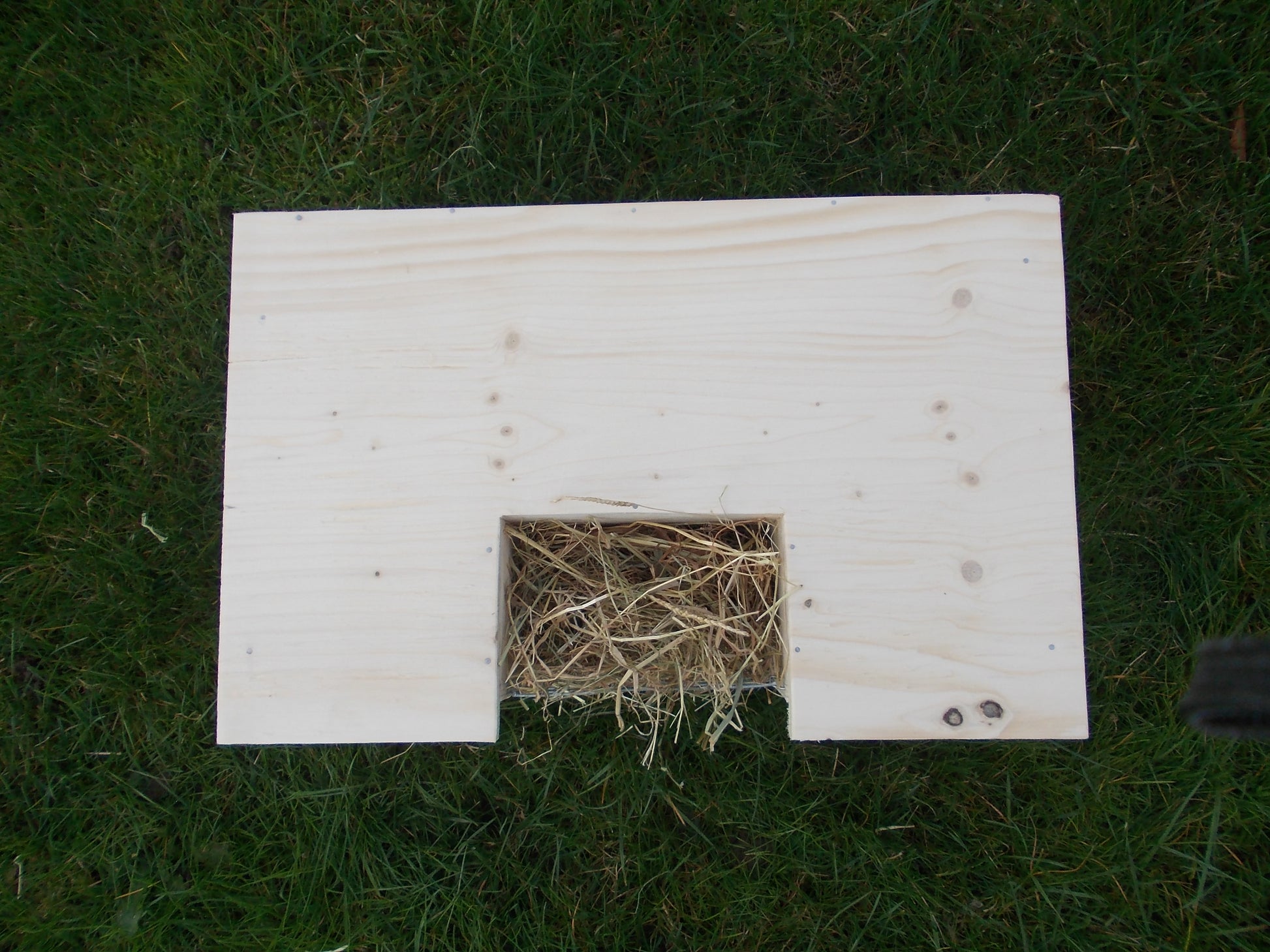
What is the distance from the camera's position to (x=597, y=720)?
2.14 meters

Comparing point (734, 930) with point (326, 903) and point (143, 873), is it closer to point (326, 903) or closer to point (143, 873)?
point (326, 903)

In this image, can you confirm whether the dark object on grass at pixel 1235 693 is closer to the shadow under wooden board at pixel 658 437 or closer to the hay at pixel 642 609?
the shadow under wooden board at pixel 658 437

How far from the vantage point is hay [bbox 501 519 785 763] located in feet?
5.29

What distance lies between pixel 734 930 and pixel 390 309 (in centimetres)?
182

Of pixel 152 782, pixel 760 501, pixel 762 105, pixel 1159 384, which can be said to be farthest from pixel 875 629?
pixel 152 782

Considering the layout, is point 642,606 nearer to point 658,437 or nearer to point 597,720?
point 658,437

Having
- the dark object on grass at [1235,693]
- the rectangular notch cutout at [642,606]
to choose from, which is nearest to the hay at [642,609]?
the rectangular notch cutout at [642,606]

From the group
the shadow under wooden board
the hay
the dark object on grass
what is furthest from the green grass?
the dark object on grass

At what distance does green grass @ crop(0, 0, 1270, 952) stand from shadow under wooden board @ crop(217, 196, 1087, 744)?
2.35 ft

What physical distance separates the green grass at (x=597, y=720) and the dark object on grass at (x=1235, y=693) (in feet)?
3.84

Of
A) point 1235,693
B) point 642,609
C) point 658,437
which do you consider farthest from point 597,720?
point 1235,693

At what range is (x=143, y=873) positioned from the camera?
7.11ft

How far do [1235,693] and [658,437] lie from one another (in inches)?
38.3

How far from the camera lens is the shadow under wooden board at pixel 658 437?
1478 millimetres
